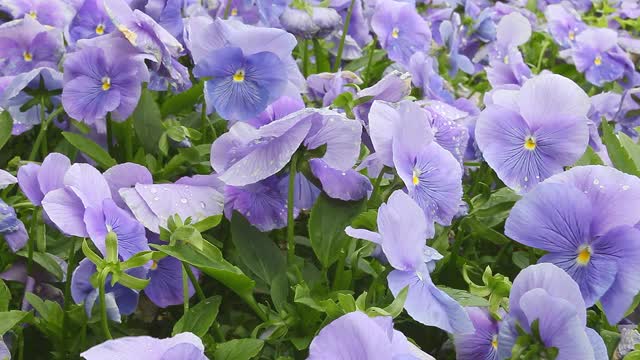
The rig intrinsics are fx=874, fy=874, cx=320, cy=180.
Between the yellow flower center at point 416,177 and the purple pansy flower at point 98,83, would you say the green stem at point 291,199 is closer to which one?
the yellow flower center at point 416,177

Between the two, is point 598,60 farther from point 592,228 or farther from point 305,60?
point 592,228

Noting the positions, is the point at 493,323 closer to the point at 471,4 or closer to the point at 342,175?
the point at 342,175

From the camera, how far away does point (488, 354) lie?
87cm

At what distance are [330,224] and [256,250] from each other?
0.09 metres

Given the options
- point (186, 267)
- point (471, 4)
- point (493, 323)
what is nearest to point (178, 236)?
point (186, 267)

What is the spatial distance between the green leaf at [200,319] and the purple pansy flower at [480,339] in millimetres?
241

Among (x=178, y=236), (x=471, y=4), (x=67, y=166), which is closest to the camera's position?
(x=178, y=236)

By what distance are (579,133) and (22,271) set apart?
0.64 m

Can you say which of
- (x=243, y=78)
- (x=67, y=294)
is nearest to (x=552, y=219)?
(x=243, y=78)

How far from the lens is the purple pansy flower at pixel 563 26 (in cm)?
195

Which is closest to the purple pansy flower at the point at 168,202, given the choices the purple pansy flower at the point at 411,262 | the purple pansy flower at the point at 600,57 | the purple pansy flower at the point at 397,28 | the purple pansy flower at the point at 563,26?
the purple pansy flower at the point at 411,262

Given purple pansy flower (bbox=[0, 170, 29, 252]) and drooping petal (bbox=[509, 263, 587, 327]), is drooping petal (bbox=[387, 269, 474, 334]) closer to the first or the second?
drooping petal (bbox=[509, 263, 587, 327])

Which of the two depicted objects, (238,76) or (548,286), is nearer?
(548,286)

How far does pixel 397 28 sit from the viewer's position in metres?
1.52
